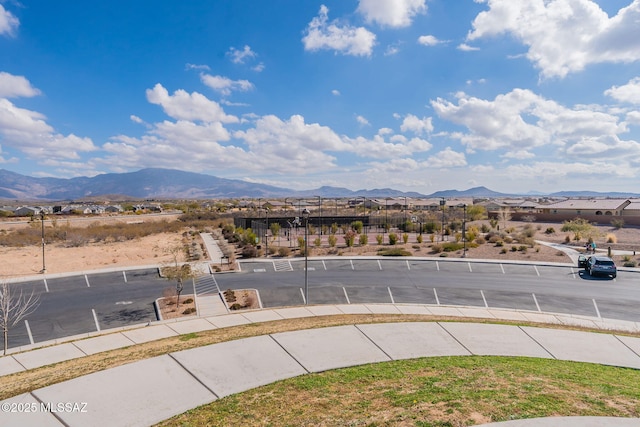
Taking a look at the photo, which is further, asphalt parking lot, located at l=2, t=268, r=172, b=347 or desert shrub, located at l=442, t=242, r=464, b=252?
desert shrub, located at l=442, t=242, r=464, b=252

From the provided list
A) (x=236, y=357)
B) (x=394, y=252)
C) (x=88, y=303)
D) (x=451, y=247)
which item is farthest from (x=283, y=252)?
(x=236, y=357)

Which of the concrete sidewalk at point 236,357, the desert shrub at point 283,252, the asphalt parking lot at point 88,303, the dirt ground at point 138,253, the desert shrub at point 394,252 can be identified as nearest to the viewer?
the concrete sidewalk at point 236,357

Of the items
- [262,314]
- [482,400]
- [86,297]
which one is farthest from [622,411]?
[86,297]

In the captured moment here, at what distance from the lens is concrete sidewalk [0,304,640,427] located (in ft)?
23.2

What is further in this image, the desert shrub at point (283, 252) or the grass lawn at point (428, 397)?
the desert shrub at point (283, 252)

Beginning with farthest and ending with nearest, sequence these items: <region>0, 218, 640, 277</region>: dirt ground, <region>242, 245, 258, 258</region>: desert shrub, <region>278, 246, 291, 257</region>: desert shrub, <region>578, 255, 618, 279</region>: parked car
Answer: <region>278, 246, 291, 257</region>: desert shrub, <region>242, 245, 258, 258</region>: desert shrub, <region>0, 218, 640, 277</region>: dirt ground, <region>578, 255, 618, 279</region>: parked car

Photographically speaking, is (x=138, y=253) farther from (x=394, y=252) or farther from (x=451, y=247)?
(x=451, y=247)

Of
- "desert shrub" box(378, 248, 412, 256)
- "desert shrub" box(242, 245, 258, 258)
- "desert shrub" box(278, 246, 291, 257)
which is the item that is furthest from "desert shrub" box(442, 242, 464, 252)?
"desert shrub" box(242, 245, 258, 258)

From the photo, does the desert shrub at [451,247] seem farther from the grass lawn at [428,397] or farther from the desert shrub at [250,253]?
the grass lawn at [428,397]

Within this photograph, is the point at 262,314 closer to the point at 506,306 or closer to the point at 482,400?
the point at 482,400

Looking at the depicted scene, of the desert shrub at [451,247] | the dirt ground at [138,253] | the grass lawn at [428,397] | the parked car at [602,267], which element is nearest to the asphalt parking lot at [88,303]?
the dirt ground at [138,253]

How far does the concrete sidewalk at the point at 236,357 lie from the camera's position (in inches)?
278

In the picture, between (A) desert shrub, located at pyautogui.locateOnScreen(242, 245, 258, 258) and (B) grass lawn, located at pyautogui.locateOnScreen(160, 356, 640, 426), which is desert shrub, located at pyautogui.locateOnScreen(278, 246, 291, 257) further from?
(B) grass lawn, located at pyautogui.locateOnScreen(160, 356, 640, 426)

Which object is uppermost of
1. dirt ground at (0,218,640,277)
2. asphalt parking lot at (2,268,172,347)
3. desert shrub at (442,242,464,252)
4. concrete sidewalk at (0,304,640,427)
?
concrete sidewalk at (0,304,640,427)
